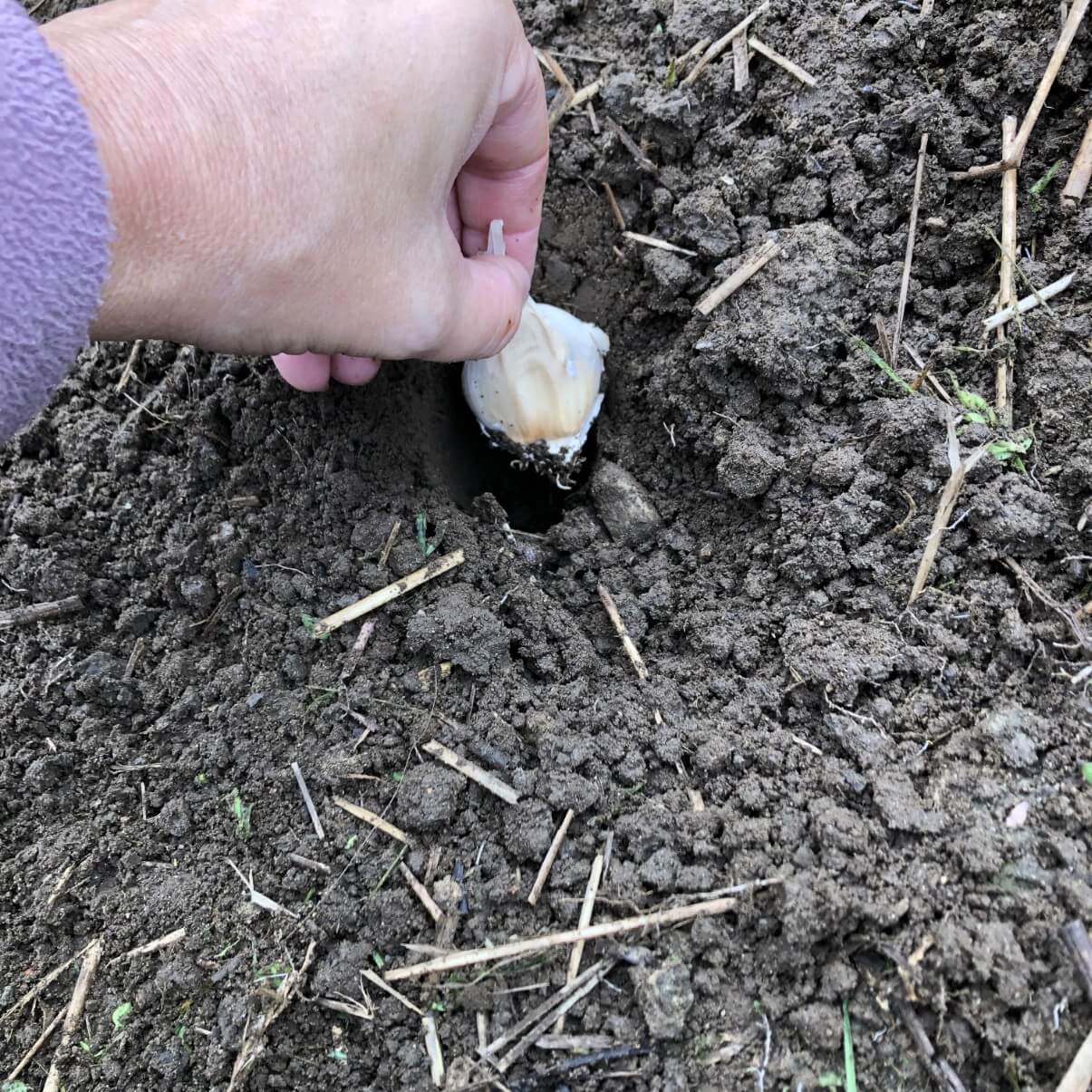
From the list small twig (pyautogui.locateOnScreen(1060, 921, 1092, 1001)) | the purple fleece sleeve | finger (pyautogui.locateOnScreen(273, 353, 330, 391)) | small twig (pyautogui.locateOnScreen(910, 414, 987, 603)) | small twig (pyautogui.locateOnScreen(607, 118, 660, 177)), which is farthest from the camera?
small twig (pyautogui.locateOnScreen(607, 118, 660, 177))

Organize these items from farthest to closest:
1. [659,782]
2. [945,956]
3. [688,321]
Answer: [688,321], [659,782], [945,956]

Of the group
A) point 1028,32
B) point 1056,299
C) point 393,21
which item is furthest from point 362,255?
point 1028,32

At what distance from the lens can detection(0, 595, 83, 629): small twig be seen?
62.0 inches

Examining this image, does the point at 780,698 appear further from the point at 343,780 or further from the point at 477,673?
the point at 343,780

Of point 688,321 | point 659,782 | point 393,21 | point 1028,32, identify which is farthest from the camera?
point 688,321

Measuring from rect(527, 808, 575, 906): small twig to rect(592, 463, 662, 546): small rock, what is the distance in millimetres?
644

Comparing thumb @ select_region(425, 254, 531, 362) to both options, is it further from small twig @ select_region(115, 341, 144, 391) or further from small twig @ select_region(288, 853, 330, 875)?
small twig @ select_region(288, 853, 330, 875)

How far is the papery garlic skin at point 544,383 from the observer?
1866 millimetres

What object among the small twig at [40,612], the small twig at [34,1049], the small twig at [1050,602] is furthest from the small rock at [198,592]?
the small twig at [1050,602]

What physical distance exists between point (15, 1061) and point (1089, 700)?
1.75 meters

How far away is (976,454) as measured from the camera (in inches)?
55.0

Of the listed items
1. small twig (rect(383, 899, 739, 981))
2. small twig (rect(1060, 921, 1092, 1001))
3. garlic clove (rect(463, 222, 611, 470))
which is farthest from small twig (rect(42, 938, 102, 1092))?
small twig (rect(1060, 921, 1092, 1001))

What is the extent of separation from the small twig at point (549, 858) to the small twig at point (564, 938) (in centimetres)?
6

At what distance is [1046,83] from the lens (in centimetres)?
153
